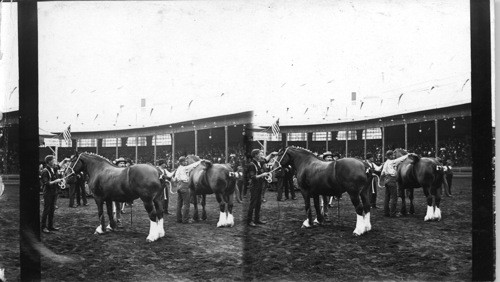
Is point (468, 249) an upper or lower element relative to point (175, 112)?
lower

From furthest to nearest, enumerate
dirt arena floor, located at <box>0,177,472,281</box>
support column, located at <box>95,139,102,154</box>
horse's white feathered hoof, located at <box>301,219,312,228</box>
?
support column, located at <box>95,139,102,154</box> < horse's white feathered hoof, located at <box>301,219,312,228</box> < dirt arena floor, located at <box>0,177,472,281</box>

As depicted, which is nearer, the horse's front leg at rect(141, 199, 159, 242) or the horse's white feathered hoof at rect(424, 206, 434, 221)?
the horse's front leg at rect(141, 199, 159, 242)

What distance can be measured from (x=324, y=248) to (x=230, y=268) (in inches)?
46.2

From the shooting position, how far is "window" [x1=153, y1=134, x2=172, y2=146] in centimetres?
612

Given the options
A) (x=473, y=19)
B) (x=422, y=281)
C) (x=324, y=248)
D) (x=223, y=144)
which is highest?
(x=473, y=19)

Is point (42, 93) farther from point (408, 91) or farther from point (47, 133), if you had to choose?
point (408, 91)

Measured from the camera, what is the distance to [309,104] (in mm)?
6176

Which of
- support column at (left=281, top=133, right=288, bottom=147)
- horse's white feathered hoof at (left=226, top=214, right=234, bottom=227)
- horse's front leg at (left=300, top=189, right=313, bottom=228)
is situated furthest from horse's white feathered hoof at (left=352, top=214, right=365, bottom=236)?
horse's white feathered hoof at (left=226, top=214, right=234, bottom=227)

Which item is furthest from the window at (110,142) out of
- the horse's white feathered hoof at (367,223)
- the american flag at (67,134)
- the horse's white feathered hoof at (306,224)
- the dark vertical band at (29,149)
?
the horse's white feathered hoof at (367,223)

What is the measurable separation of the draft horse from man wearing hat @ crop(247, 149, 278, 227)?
1.10m

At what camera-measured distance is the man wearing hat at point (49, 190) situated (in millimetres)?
6070

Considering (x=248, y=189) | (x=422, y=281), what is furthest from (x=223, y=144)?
(x=422, y=281)

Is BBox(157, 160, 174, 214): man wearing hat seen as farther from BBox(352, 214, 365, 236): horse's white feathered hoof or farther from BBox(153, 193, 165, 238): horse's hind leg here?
BBox(352, 214, 365, 236): horse's white feathered hoof

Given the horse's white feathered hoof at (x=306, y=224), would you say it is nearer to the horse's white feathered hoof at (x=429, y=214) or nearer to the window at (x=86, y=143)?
the horse's white feathered hoof at (x=429, y=214)
